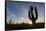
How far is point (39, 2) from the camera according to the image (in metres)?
1.41

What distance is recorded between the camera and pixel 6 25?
1318 mm

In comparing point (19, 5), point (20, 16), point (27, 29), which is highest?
point (19, 5)

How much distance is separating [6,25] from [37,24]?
0.44m

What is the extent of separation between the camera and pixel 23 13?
1.37 m
